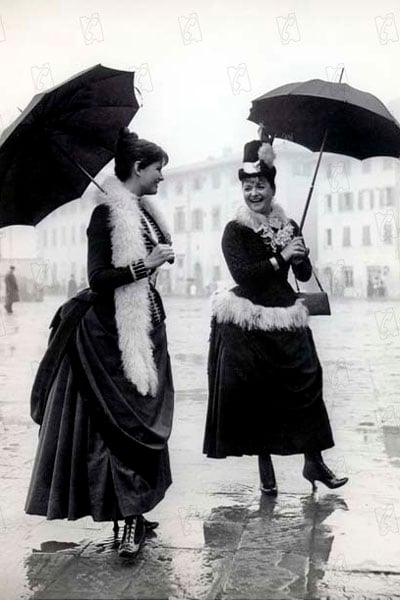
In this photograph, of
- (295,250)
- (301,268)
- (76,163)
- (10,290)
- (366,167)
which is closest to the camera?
(76,163)

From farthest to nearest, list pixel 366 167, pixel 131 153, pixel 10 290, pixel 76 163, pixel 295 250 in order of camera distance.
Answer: pixel 10 290 → pixel 366 167 → pixel 295 250 → pixel 76 163 → pixel 131 153

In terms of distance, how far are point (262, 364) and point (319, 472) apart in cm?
61

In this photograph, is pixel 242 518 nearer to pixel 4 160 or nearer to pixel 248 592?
pixel 248 592

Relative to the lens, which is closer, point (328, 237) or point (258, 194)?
point (258, 194)

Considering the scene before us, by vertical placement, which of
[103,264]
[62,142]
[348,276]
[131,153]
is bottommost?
[348,276]

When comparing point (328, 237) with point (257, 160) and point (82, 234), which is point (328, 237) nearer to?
point (257, 160)

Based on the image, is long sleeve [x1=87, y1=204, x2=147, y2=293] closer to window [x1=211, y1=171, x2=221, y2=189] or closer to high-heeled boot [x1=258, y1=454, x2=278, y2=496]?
window [x1=211, y1=171, x2=221, y2=189]

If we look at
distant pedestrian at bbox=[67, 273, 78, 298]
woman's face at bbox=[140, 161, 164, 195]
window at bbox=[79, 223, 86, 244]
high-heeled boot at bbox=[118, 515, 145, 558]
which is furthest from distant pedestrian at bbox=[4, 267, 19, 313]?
high-heeled boot at bbox=[118, 515, 145, 558]

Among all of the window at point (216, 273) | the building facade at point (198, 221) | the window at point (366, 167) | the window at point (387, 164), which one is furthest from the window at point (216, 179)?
the window at point (387, 164)

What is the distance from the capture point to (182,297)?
3502 mm

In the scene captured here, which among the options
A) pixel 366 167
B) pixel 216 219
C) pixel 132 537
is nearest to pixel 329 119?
pixel 366 167

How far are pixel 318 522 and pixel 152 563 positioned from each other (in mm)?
806

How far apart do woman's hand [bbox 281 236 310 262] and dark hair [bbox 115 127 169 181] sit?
72 centimetres

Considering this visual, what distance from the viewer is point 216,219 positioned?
353cm
